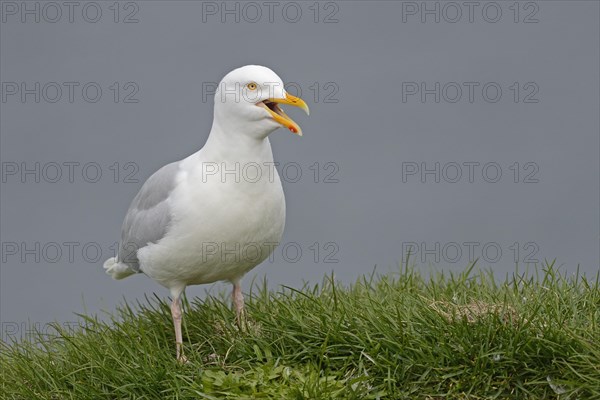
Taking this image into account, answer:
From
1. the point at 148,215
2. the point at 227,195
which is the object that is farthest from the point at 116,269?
the point at 227,195

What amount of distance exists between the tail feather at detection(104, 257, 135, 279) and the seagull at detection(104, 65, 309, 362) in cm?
70

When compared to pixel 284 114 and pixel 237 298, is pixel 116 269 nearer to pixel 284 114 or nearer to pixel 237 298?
pixel 237 298

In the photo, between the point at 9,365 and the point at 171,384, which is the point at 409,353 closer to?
the point at 171,384

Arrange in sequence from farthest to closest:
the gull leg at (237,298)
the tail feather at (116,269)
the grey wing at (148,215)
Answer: the tail feather at (116,269) → the gull leg at (237,298) → the grey wing at (148,215)

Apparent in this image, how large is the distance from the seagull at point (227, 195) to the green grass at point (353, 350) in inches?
14.9

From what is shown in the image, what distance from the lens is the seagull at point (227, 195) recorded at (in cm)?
785

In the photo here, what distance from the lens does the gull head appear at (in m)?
7.77

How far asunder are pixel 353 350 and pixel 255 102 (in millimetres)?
1805

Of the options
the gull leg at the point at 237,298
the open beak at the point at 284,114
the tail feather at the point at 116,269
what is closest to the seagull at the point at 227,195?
the open beak at the point at 284,114

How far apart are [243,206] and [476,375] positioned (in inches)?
78.2

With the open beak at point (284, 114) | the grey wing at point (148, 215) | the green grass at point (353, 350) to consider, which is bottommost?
the green grass at point (353, 350)

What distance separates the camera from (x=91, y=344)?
854cm

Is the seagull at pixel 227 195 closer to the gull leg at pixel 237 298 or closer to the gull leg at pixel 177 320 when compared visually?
the gull leg at pixel 177 320

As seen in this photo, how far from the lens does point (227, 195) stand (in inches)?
315
